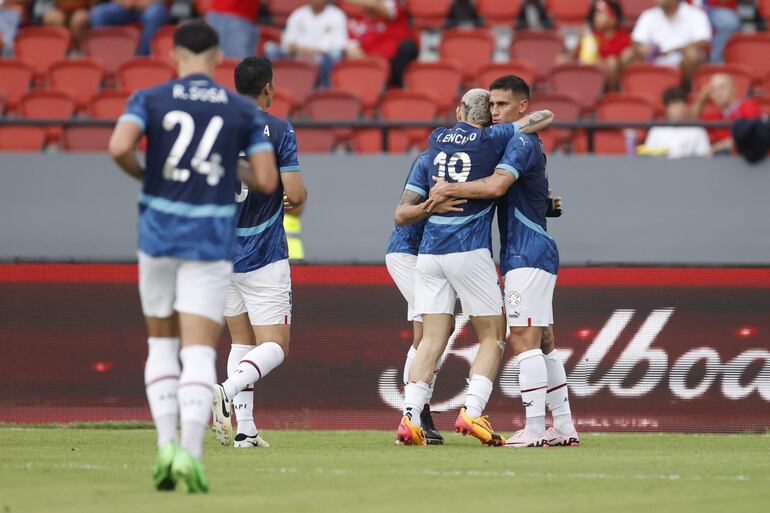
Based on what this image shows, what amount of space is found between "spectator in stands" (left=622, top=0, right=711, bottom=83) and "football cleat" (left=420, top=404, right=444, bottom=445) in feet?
27.0

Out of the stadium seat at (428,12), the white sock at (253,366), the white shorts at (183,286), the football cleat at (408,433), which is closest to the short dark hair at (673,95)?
the stadium seat at (428,12)

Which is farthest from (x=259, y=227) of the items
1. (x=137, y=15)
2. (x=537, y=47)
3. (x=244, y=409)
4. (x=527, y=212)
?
(x=137, y=15)

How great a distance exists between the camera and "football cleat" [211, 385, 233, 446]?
8094mm

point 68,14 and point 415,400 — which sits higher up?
point 68,14

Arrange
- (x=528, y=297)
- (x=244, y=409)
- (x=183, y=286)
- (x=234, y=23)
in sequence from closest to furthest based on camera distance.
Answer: (x=183, y=286) < (x=244, y=409) < (x=528, y=297) < (x=234, y=23)

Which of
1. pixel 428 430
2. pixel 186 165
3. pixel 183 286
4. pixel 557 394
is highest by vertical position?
pixel 186 165

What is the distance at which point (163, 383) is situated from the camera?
6.12 metres

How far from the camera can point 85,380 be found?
1078cm

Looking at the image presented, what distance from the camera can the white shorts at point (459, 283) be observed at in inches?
350

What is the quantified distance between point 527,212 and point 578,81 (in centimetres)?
751

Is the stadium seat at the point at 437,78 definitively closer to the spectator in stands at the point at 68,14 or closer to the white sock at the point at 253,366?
the spectator in stands at the point at 68,14

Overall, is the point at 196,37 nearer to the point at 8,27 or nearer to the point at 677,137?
the point at 677,137

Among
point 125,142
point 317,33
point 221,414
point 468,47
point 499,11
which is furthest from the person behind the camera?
point 499,11

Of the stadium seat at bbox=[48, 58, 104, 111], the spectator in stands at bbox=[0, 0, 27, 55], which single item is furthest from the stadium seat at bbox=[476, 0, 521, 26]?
the spectator in stands at bbox=[0, 0, 27, 55]
